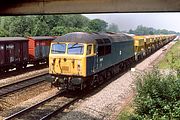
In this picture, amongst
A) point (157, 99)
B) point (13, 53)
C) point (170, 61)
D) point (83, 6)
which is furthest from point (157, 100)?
point (170, 61)

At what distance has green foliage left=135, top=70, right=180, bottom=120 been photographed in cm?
1218

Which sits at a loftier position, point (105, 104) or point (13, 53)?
point (13, 53)

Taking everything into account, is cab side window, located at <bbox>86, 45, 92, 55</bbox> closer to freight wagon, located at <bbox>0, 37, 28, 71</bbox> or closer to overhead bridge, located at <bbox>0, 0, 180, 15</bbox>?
overhead bridge, located at <bbox>0, 0, 180, 15</bbox>

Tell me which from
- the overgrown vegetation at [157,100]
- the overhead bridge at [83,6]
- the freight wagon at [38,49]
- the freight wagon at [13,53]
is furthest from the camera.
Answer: the freight wagon at [38,49]

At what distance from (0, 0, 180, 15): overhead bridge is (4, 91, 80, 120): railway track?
14.2 ft

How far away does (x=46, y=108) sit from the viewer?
15680 mm

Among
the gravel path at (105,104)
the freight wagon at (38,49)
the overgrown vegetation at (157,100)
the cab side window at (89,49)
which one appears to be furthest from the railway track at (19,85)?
the overgrown vegetation at (157,100)

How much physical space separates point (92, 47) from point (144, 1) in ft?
27.0

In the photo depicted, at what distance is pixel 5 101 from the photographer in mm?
16906

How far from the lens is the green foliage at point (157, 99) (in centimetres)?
1218

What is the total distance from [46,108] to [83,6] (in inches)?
236

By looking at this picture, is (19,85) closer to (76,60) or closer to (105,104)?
(76,60)

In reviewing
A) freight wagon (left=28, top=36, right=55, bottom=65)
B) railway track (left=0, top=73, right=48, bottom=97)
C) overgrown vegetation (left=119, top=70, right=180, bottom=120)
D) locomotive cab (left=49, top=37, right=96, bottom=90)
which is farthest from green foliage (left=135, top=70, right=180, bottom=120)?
freight wagon (left=28, top=36, right=55, bottom=65)

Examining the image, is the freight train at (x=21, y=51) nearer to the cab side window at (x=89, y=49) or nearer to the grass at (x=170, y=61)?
the cab side window at (x=89, y=49)
